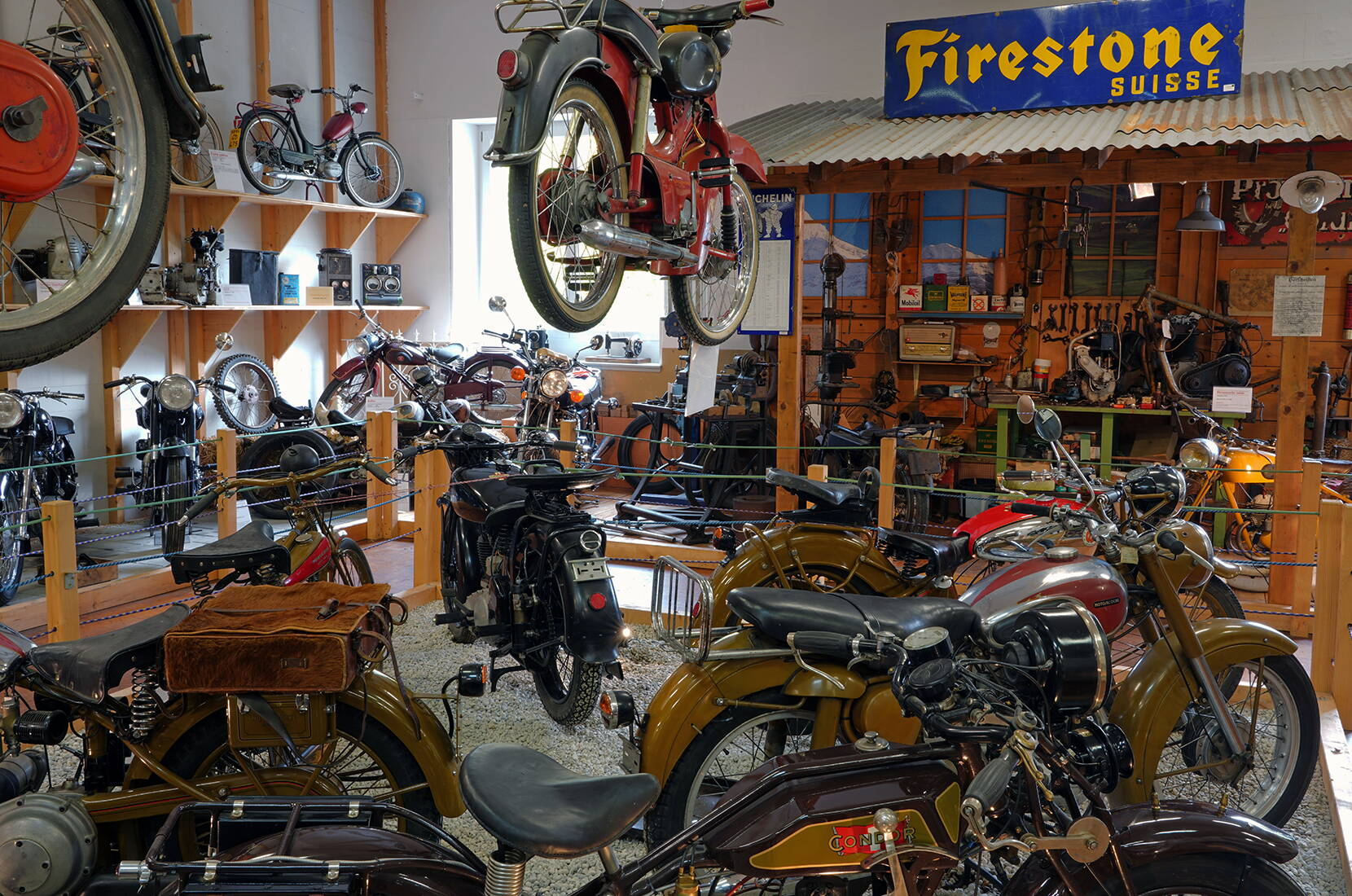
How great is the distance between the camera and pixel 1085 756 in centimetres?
189

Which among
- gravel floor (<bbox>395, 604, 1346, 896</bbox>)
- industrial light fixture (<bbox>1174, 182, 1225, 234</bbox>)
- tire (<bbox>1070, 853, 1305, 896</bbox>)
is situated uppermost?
industrial light fixture (<bbox>1174, 182, 1225, 234</bbox>)

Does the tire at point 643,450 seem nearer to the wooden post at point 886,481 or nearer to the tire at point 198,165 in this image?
the wooden post at point 886,481

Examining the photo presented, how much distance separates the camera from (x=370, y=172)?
9.12 meters

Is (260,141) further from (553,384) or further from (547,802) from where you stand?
(547,802)

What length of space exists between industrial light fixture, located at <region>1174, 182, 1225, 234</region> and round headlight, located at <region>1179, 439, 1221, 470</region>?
447 centimetres

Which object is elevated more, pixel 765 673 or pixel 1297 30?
pixel 1297 30

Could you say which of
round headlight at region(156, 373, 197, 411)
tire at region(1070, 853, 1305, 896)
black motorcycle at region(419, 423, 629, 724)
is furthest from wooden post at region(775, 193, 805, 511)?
tire at region(1070, 853, 1305, 896)

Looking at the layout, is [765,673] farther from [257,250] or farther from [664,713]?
[257,250]

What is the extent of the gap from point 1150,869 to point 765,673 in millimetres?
986

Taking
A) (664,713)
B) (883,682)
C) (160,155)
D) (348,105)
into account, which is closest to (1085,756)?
(883,682)

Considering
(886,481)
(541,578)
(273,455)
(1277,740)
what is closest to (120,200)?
(541,578)

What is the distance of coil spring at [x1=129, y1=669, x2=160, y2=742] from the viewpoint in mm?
2490

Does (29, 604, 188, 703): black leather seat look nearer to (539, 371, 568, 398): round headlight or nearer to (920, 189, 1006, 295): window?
(539, 371, 568, 398): round headlight

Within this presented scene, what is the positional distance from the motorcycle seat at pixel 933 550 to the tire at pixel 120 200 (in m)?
2.68
